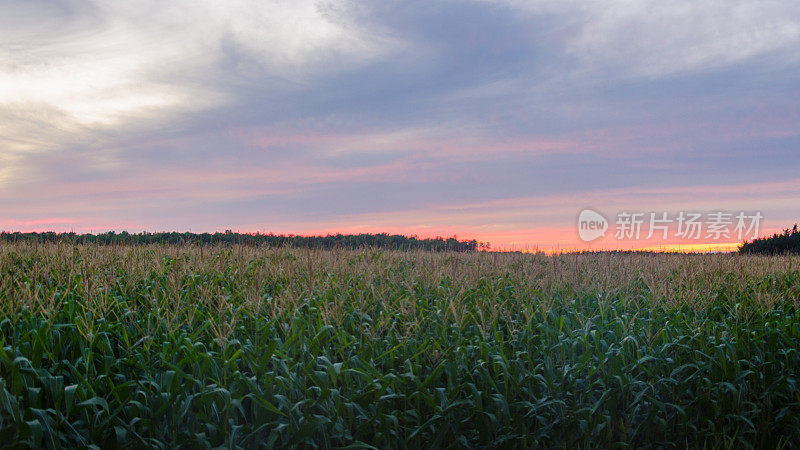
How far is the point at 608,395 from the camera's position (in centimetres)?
465

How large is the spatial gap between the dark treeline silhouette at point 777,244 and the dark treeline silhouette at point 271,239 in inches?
548

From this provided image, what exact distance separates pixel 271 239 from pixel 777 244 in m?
23.6

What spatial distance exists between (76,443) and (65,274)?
5.21 meters

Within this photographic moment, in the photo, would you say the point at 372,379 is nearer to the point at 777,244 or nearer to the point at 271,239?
the point at 271,239

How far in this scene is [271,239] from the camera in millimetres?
22312

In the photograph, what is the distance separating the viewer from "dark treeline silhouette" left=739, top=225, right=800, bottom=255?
883 inches

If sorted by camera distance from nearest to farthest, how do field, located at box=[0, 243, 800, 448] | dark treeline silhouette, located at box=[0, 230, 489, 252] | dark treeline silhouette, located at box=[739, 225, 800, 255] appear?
1. field, located at box=[0, 243, 800, 448]
2. dark treeline silhouette, located at box=[0, 230, 489, 252]
3. dark treeline silhouette, located at box=[739, 225, 800, 255]

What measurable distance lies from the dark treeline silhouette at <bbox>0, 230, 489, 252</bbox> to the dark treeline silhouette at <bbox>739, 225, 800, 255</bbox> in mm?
13915

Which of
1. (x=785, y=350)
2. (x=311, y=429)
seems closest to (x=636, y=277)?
(x=785, y=350)

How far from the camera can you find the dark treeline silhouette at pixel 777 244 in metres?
22.4

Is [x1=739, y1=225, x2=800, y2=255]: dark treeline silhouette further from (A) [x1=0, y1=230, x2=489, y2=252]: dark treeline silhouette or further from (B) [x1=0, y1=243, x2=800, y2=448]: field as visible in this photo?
(B) [x1=0, y1=243, x2=800, y2=448]: field

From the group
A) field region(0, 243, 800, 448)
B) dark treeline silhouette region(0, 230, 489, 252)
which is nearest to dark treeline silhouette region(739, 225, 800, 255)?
dark treeline silhouette region(0, 230, 489, 252)

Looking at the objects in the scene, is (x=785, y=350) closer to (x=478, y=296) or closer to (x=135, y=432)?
(x=478, y=296)

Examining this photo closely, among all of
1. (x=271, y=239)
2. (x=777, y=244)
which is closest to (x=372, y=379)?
(x=271, y=239)
